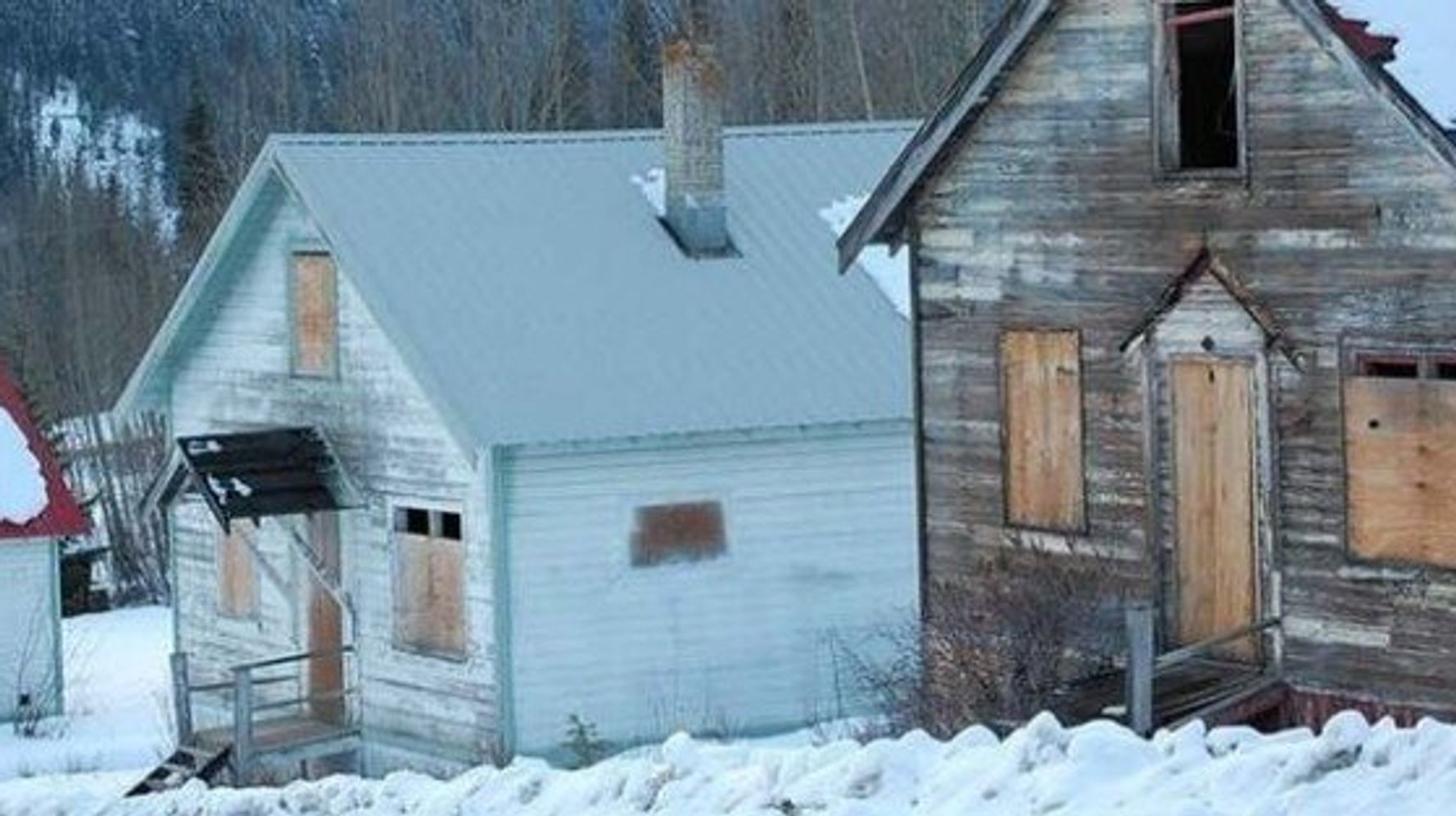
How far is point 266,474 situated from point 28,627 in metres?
6.13

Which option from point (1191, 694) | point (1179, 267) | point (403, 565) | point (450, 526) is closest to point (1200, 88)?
point (1179, 267)

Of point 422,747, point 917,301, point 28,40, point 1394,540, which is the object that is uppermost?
point 28,40

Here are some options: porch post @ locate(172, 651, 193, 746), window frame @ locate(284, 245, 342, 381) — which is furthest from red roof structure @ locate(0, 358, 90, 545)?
porch post @ locate(172, 651, 193, 746)

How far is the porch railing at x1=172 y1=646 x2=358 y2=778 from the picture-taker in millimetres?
27328

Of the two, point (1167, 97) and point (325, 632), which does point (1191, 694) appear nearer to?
point (1167, 97)

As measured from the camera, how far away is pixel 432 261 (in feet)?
94.6

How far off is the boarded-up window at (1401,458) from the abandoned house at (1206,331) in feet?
0.06

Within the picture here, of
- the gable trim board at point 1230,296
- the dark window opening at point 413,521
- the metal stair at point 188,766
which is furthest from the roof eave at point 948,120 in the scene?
the metal stair at point 188,766

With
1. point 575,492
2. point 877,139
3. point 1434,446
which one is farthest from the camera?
point 877,139

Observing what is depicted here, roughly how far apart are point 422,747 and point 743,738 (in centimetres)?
286

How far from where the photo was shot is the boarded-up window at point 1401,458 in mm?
18656

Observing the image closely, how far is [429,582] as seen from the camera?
91.9ft

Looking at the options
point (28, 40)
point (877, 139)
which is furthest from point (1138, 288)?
point (28, 40)

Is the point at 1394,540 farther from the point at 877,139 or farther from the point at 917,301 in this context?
the point at 877,139
